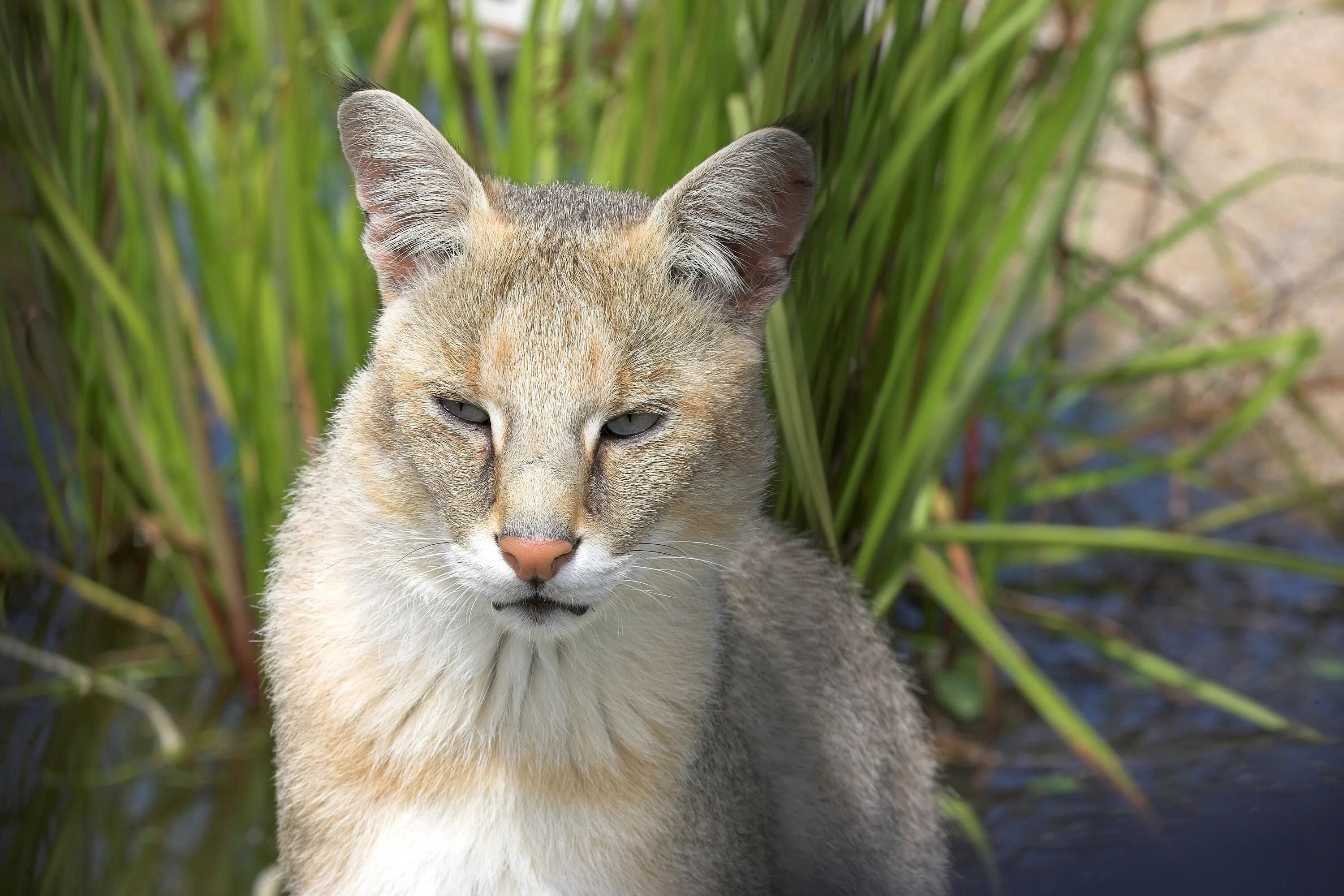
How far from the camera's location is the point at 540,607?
1225 millimetres

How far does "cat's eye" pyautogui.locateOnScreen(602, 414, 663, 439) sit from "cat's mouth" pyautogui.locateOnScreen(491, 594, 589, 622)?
161 mm

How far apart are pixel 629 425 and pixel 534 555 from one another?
0.18 meters

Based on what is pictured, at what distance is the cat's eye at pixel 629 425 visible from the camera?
127cm

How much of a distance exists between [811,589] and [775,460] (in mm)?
287

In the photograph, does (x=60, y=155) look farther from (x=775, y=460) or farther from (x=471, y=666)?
(x=775, y=460)

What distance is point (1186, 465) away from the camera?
293 cm

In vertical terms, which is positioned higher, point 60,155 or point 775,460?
point 60,155

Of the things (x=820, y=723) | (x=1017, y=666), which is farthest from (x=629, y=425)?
(x=1017, y=666)

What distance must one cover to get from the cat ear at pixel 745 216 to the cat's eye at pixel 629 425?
5.3 inches

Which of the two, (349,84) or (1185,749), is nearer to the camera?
(349,84)

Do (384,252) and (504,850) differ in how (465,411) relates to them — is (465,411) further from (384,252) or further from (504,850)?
(504,850)

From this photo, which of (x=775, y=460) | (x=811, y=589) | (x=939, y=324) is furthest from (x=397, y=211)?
(x=939, y=324)

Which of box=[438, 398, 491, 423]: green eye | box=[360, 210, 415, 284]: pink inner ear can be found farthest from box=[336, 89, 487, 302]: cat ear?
box=[438, 398, 491, 423]: green eye

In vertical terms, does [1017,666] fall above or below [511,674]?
below
